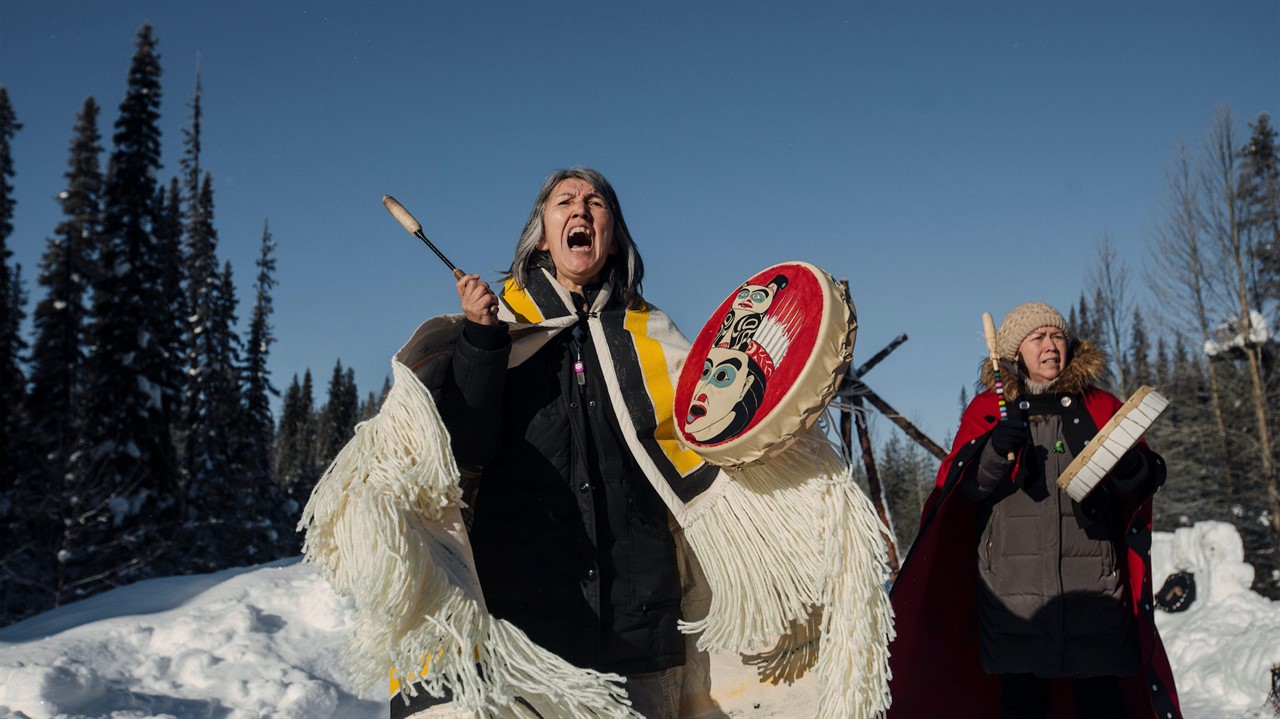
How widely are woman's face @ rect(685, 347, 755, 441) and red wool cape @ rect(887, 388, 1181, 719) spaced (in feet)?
6.56

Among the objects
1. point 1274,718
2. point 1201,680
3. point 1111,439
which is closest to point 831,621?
point 1111,439

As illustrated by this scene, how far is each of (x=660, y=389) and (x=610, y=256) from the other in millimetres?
523

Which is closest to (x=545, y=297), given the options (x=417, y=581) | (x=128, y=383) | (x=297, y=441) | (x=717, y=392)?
(x=717, y=392)

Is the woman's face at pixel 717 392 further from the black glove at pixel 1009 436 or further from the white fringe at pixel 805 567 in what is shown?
the black glove at pixel 1009 436

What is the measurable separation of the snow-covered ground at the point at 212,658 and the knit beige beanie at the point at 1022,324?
329 cm

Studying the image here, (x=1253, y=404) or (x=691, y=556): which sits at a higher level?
(x=1253, y=404)

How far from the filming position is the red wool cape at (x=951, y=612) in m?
4.04

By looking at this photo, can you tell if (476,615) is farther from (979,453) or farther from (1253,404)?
(1253,404)

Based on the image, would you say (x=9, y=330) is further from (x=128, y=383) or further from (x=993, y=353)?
(x=993, y=353)

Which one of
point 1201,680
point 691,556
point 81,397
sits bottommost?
point 1201,680

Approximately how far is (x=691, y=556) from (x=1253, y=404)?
79.9ft

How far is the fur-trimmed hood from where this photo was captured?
3.99 meters

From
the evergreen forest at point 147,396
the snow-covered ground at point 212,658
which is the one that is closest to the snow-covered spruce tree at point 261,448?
the evergreen forest at point 147,396

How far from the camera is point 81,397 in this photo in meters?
21.5
